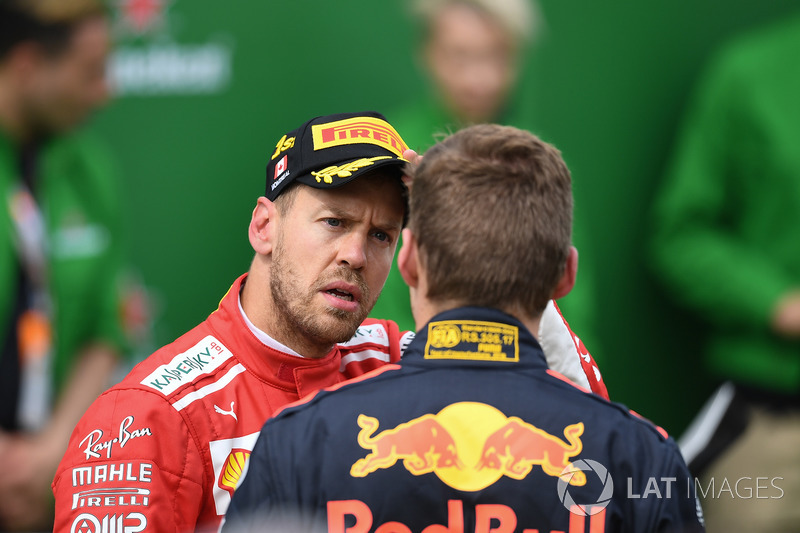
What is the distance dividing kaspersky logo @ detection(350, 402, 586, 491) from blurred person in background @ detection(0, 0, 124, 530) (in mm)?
2346

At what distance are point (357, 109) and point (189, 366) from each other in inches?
96.7

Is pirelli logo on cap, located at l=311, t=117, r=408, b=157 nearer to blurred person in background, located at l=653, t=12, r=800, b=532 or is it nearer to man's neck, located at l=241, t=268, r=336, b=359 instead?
man's neck, located at l=241, t=268, r=336, b=359

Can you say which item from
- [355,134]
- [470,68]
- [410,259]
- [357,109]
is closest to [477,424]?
[410,259]

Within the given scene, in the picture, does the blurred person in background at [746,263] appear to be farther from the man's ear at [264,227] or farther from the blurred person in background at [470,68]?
the man's ear at [264,227]

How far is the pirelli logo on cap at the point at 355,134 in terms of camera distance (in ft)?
6.60

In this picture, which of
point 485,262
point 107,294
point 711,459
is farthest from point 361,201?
point 711,459

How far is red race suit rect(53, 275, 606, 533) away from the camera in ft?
5.70

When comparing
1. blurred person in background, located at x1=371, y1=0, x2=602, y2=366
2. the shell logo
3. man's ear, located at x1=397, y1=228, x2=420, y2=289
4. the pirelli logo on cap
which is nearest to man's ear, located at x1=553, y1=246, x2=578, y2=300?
man's ear, located at x1=397, y1=228, x2=420, y2=289

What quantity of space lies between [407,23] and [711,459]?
2.21 meters

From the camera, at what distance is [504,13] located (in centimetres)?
410

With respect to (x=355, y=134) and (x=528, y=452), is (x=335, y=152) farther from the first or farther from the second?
(x=528, y=452)

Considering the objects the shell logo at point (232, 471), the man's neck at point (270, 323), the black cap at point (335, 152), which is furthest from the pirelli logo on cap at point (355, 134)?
the shell logo at point (232, 471)

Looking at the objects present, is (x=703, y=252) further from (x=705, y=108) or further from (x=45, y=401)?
(x=45, y=401)

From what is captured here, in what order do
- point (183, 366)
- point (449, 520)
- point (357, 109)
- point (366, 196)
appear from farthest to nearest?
point (357, 109) < point (366, 196) < point (183, 366) < point (449, 520)
